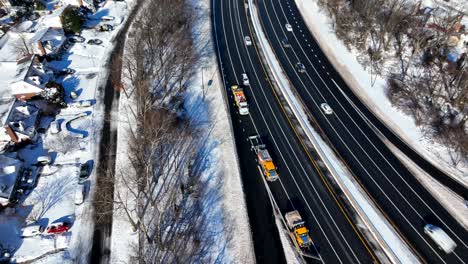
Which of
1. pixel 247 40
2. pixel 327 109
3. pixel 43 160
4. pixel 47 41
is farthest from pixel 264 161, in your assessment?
pixel 47 41

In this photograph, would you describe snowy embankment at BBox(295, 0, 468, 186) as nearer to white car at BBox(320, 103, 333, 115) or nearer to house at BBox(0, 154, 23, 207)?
white car at BBox(320, 103, 333, 115)

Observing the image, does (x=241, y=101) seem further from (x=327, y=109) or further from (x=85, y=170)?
(x=85, y=170)

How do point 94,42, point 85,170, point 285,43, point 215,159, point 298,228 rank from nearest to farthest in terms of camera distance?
point 298,228 < point 85,170 < point 215,159 < point 285,43 < point 94,42

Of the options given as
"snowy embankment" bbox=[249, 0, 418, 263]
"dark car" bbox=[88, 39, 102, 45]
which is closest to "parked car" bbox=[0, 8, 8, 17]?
"dark car" bbox=[88, 39, 102, 45]

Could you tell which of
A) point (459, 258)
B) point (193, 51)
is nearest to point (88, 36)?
point (193, 51)

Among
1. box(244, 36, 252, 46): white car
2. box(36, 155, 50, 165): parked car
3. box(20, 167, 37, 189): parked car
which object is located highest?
box(244, 36, 252, 46): white car

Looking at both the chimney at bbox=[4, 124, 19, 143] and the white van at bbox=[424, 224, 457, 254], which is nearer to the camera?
the white van at bbox=[424, 224, 457, 254]

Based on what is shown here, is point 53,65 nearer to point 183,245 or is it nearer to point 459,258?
point 183,245
